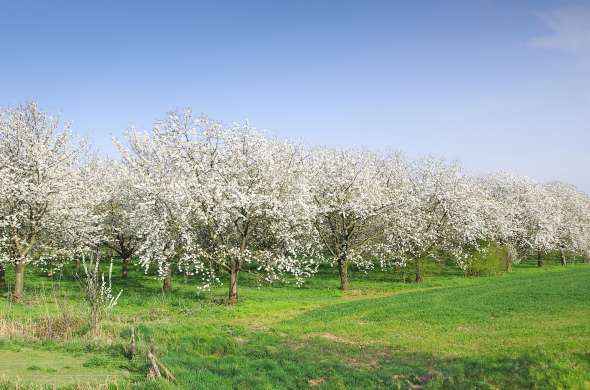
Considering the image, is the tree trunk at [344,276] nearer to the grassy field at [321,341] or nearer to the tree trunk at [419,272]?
the grassy field at [321,341]

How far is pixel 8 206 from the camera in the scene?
1375 inches

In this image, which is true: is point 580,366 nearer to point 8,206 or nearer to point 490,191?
point 8,206

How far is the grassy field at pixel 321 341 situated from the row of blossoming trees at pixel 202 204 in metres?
3.66

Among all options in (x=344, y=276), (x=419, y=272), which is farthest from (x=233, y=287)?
(x=419, y=272)

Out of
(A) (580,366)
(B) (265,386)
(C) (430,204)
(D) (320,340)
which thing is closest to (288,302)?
(D) (320,340)

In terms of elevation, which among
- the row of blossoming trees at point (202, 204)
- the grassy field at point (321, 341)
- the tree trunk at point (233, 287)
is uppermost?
the row of blossoming trees at point (202, 204)

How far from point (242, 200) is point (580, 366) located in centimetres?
2157

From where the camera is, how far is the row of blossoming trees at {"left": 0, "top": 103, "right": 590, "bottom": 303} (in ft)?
113

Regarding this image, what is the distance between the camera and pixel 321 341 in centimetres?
2345

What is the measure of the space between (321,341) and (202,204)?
49.6ft

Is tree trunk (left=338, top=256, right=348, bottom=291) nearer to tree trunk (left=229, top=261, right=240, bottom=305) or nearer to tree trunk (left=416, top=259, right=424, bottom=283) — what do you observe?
tree trunk (left=416, top=259, right=424, bottom=283)

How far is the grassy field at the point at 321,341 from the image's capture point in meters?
17.5

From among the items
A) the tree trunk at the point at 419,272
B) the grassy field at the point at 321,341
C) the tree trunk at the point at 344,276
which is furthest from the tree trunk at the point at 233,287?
the tree trunk at the point at 419,272

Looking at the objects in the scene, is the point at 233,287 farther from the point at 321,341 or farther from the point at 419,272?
the point at 419,272
